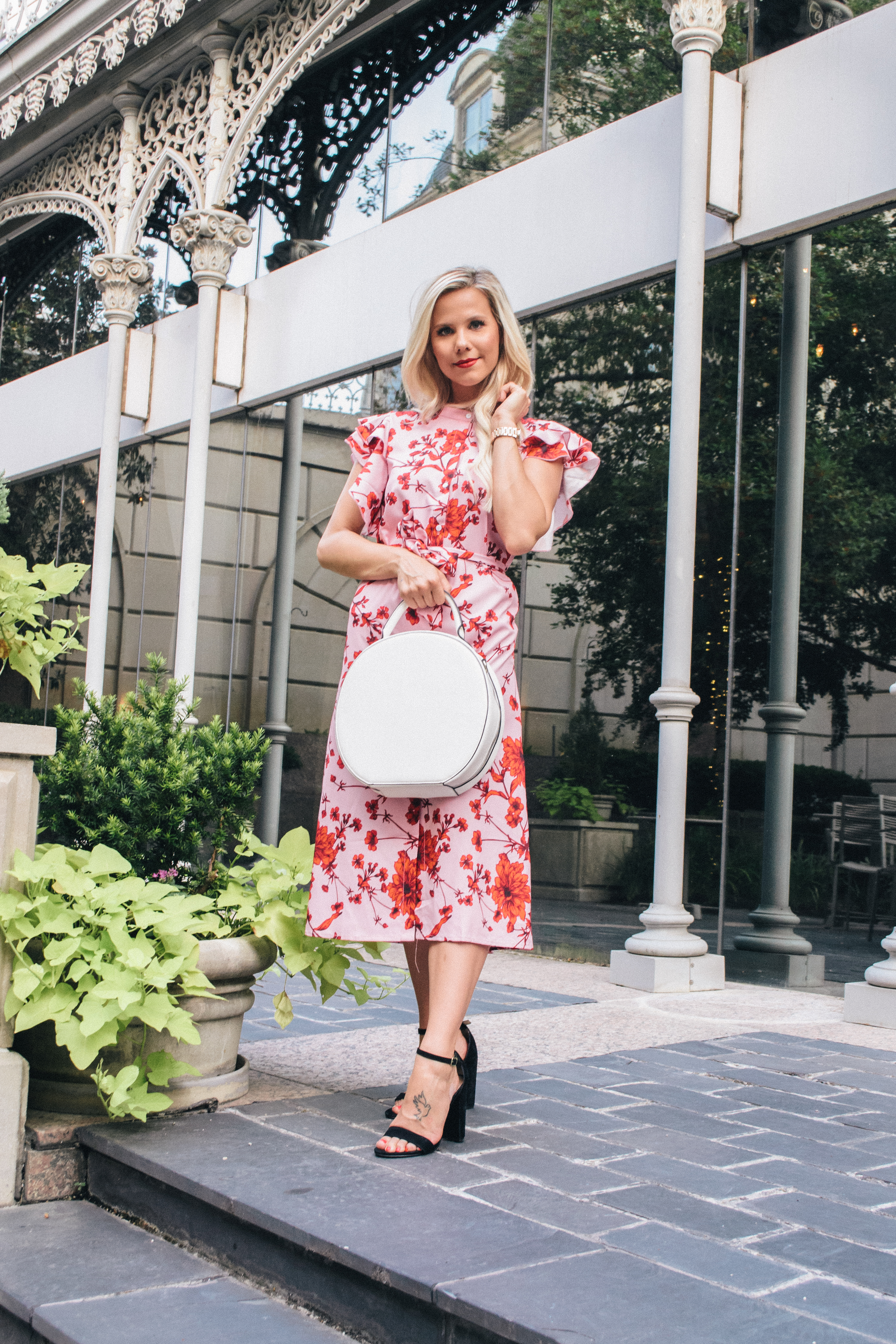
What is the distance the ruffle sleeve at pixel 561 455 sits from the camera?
99.9 inches

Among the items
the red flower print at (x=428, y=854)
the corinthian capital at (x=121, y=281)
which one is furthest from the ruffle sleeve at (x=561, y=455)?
the corinthian capital at (x=121, y=281)

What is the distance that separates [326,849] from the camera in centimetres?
253

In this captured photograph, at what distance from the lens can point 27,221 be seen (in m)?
11.6

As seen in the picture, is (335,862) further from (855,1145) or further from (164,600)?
(164,600)

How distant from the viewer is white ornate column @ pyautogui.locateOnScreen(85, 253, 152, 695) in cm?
910

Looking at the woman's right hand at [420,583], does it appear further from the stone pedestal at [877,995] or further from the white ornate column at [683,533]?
the white ornate column at [683,533]

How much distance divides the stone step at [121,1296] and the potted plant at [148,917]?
0.28 m

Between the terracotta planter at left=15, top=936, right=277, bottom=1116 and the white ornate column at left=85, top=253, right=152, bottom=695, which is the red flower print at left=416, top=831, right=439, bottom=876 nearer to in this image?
the terracotta planter at left=15, top=936, right=277, bottom=1116

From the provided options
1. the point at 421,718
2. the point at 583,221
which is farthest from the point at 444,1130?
the point at 583,221

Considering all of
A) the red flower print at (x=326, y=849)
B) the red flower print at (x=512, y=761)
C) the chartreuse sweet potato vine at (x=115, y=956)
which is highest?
the red flower print at (x=512, y=761)

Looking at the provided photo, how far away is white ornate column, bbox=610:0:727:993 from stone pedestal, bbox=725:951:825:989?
19 cm

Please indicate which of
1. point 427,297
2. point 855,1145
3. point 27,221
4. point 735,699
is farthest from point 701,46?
point 27,221

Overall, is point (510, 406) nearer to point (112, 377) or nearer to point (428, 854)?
point (428, 854)

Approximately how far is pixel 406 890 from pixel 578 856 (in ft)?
11.2
